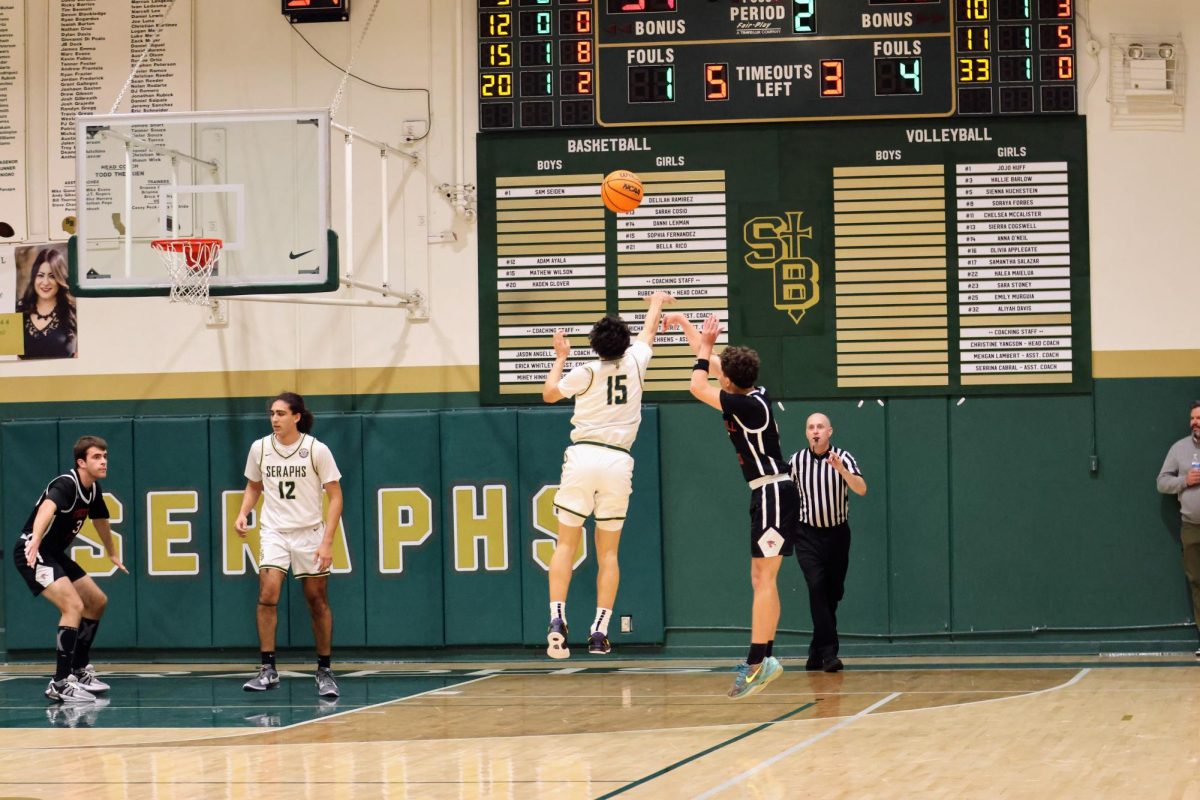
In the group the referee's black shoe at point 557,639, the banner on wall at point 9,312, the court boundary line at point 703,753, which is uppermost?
the banner on wall at point 9,312

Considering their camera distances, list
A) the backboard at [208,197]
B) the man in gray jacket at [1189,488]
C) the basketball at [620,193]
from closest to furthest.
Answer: the basketball at [620,193], the backboard at [208,197], the man in gray jacket at [1189,488]

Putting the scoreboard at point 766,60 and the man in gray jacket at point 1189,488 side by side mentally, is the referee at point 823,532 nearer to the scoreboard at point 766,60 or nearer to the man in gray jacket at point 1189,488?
the man in gray jacket at point 1189,488

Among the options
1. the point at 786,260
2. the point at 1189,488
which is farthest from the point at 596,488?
the point at 1189,488

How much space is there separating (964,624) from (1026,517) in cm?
109

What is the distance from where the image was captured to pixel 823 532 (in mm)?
11539

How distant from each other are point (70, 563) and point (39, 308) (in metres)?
3.84

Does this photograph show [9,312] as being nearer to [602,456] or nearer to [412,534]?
[412,534]

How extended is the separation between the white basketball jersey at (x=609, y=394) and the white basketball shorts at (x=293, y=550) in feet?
9.12

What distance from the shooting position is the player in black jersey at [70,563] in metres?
10.5

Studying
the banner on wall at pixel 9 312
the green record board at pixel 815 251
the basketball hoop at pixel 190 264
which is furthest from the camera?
the banner on wall at pixel 9 312

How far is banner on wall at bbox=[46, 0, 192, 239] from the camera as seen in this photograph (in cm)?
1385

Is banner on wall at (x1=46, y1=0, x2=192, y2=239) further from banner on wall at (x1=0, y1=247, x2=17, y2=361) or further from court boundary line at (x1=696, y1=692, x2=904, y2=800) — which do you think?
court boundary line at (x1=696, y1=692, x2=904, y2=800)

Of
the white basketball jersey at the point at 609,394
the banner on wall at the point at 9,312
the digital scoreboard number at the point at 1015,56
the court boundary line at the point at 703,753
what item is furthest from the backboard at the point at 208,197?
the digital scoreboard number at the point at 1015,56

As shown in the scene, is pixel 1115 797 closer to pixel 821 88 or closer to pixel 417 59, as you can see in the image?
pixel 821 88
